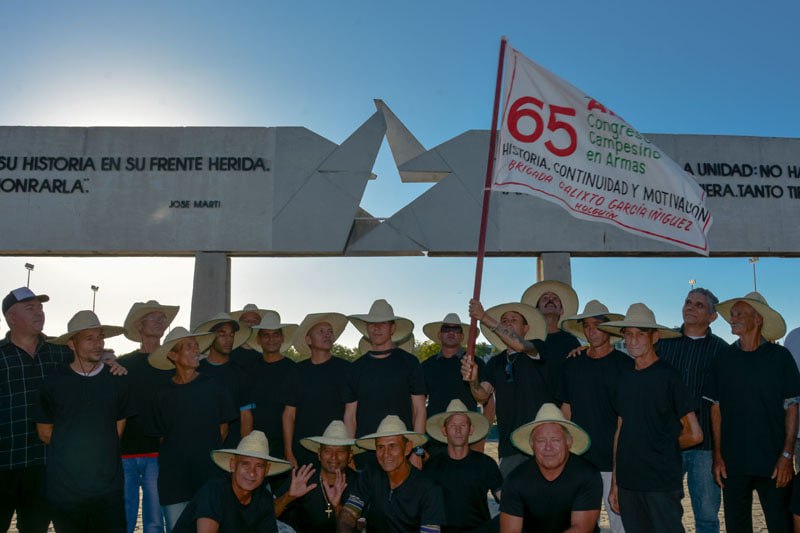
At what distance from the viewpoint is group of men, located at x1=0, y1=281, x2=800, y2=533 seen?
4516 mm

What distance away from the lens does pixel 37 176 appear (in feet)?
39.3

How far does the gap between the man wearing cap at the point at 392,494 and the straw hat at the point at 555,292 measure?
10.2 feet

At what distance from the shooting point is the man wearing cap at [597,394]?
538 cm

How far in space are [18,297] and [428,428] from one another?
3.67 metres

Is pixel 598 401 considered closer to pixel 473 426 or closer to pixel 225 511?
pixel 473 426

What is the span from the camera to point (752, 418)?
209 inches

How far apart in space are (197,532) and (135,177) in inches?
360

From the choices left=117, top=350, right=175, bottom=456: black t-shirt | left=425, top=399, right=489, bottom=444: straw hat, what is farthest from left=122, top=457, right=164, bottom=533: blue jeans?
left=425, top=399, right=489, bottom=444: straw hat

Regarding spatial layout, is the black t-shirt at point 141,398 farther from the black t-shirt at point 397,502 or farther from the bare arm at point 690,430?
the bare arm at point 690,430

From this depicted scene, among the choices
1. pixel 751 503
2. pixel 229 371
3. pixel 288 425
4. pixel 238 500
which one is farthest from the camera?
pixel 229 371

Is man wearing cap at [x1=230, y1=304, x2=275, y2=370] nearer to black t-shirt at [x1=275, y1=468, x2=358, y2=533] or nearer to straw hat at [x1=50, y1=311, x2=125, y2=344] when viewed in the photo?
straw hat at [x1=50, y1=311, x2=125, y2=344]

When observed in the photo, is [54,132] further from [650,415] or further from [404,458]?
[650,415]

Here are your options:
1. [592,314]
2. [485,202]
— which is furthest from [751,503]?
[485,202]

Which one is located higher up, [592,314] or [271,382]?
[592,314]
